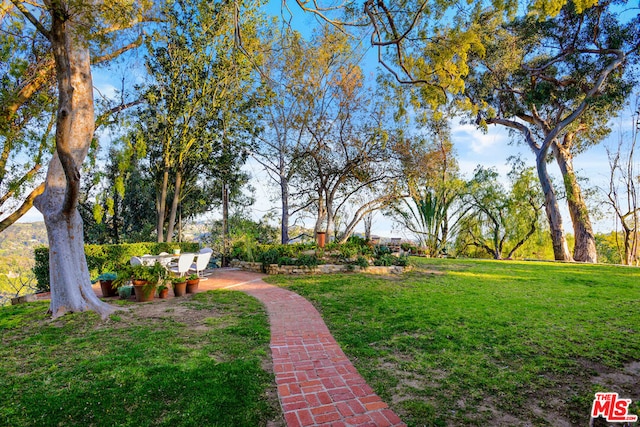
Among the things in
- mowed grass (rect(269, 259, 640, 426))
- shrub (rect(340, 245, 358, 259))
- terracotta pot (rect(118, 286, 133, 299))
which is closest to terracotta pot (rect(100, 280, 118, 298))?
terracotta pot (rect(118, 286, 133, 299))

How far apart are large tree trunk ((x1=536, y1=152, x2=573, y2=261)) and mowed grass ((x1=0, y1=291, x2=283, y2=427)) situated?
51.0 feet

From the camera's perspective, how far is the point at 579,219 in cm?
1464

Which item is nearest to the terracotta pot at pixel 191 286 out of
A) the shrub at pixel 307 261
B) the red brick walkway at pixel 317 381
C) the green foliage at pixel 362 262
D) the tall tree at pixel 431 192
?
the red brick walkway at pixel 317 381

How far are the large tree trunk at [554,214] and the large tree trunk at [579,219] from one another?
631mm

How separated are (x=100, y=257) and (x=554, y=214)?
62.0ft

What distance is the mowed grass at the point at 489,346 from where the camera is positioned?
2.56m

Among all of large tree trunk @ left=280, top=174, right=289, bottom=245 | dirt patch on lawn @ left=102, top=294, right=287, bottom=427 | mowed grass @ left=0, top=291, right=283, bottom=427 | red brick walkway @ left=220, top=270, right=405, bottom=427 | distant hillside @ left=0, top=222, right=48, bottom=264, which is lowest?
red brick walkway @ left=220, top=270, right=405, bottom=427

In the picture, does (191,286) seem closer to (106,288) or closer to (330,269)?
(106,288)

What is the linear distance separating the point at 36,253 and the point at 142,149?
3.99 metres

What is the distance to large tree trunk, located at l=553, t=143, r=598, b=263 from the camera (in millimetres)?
14547

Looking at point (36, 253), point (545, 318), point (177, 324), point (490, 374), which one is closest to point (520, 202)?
point (545, 318)

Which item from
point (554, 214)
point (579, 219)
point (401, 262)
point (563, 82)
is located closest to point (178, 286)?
point (401, 262)

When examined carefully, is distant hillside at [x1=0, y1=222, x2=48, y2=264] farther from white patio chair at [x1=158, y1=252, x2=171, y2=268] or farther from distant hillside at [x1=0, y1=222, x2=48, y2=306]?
white patio chair at [x1=158, y1=252, x2=171, y2=268]

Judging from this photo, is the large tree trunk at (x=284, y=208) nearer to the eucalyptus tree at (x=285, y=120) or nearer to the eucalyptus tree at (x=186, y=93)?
the eucalyptus tree at (x=285, y=120)
